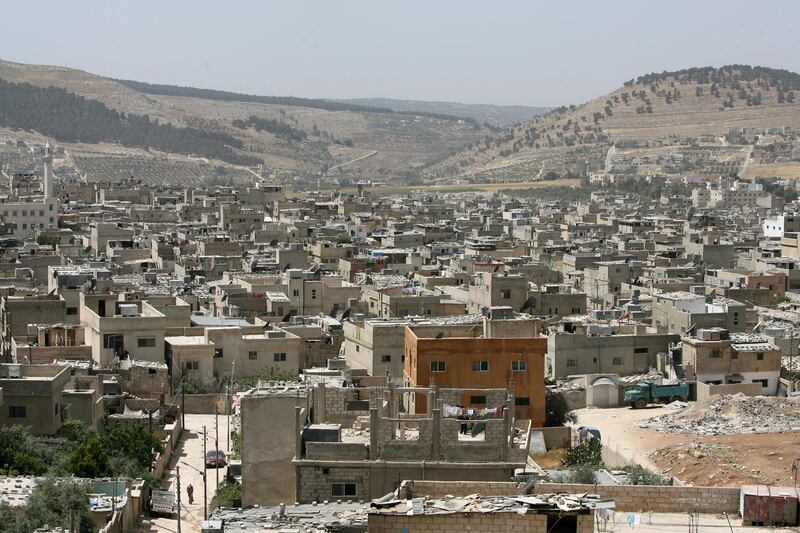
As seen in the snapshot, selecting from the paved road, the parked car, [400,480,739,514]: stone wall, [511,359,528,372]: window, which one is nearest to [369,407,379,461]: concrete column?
[400,480,739,514]: stone wall

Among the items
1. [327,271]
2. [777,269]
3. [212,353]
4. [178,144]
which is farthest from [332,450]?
[178,144]

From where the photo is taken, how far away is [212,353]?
3256 centimetres

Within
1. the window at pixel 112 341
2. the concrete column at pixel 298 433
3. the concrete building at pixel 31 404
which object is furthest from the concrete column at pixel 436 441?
the window at pixel 112 341

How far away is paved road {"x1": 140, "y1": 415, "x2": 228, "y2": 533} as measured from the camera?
2172 centimetres

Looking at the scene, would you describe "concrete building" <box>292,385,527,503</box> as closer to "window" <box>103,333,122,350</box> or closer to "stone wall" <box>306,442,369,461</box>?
"stone wall" <box>306,442,369,461</box>

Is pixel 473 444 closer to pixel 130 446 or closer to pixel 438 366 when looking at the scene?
pixel 438 366

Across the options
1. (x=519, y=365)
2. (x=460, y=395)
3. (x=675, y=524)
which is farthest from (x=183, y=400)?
(x=675, y=524)

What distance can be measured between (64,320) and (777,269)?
2868cm

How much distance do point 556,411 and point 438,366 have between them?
4.52m

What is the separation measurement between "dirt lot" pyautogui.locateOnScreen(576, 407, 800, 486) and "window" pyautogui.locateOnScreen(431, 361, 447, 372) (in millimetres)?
3878

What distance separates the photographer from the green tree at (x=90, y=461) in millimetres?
21688

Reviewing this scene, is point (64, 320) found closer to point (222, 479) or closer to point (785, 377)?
point (222, 479)

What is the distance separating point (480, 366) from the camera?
82.3 ft

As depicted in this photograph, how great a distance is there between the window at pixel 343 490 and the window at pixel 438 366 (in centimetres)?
798
